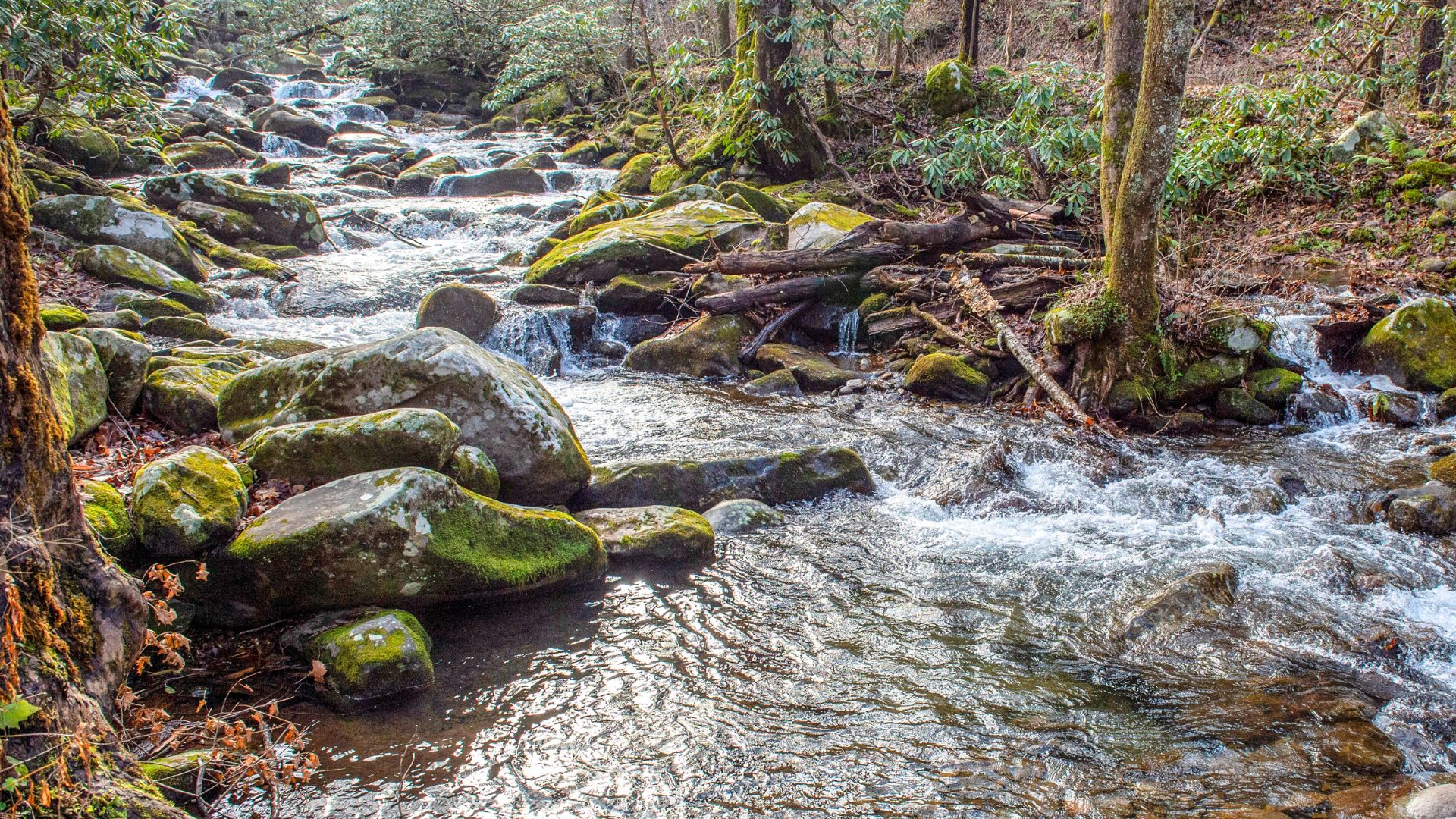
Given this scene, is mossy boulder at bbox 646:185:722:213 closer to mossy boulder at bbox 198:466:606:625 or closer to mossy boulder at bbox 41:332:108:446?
mossy boulder at bbox 41:332:108:446

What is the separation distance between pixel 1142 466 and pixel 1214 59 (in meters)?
16.8

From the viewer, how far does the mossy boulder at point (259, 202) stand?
1468 cm

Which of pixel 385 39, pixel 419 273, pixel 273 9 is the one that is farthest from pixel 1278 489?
pixel 273 9

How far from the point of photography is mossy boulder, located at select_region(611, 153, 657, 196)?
63.1 feet

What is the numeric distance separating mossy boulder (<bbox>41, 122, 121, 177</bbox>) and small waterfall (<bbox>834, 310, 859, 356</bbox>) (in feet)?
48.1

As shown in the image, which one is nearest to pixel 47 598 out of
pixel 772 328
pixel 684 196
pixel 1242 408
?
pixel 772 328

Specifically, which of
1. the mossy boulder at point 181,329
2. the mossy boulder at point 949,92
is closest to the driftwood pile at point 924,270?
the mossy boulder at point 949,92

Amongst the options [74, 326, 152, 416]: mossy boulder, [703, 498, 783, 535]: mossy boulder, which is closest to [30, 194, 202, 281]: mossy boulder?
[74, 326, 152, 416]: mossy boulder

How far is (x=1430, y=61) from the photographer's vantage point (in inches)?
560

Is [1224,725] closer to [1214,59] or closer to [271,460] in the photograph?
[271,460]

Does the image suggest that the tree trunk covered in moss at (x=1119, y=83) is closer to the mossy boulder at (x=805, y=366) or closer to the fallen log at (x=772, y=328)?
the mossy boulder at (x=805, y=366)

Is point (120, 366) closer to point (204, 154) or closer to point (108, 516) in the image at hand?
point (108, 516)

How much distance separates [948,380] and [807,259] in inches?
114

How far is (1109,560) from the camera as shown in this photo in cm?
576
